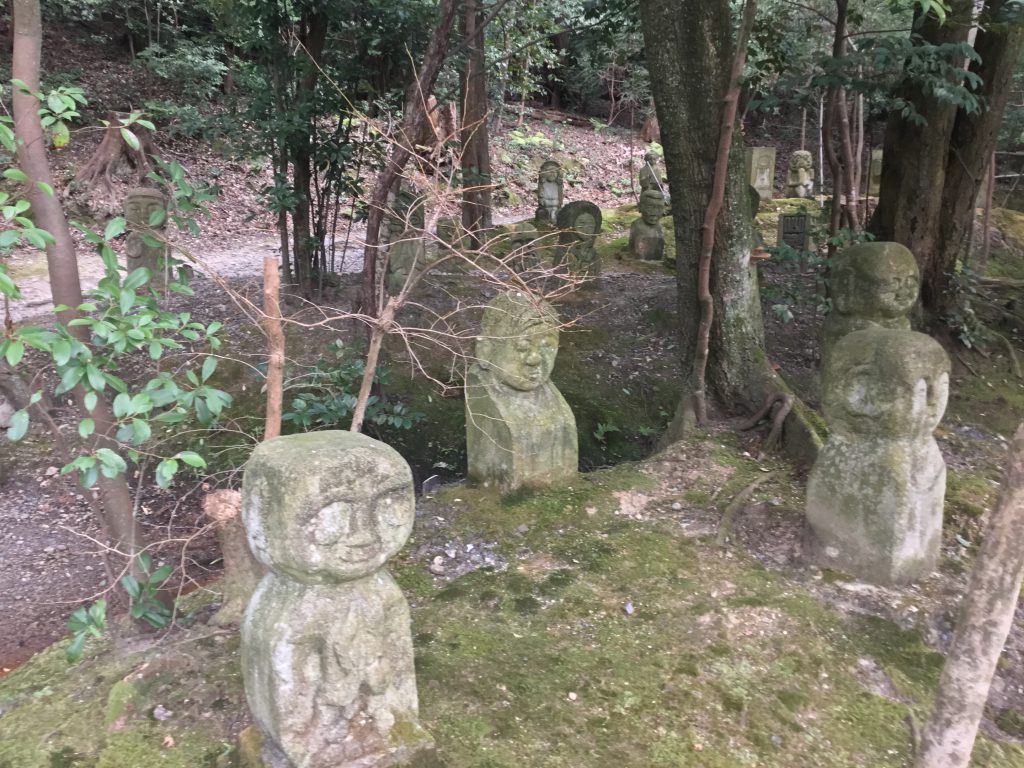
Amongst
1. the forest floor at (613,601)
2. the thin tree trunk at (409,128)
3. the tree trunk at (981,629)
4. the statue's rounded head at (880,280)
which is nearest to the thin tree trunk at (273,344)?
the forest floor at (613,601)

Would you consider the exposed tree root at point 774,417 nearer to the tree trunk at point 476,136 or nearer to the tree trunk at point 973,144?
the tree trunk at point 973,144

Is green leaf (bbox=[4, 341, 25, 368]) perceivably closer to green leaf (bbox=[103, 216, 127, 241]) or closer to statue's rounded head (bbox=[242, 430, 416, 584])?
green leaf (bbox=[103, 216, 127, 241])

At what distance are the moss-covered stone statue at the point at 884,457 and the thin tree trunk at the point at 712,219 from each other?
1780 millimetres

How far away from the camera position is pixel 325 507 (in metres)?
2.43

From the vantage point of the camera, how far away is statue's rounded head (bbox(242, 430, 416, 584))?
7.97ft

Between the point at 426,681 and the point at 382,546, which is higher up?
the point at 382,546

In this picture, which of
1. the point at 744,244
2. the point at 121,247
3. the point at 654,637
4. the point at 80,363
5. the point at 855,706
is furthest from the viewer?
the point at 121,247

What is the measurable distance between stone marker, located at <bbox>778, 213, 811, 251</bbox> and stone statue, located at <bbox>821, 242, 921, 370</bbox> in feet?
20.4

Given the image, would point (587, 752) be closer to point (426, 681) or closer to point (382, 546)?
point (426, 681)

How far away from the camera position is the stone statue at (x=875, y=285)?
5305 millimetres

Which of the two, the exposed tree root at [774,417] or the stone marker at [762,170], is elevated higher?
the stone marker at [762,170]

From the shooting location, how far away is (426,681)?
3301 millimetres

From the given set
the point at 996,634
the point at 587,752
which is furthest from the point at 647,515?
the point at 996,634

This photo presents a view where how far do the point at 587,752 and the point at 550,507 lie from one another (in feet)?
7.23
